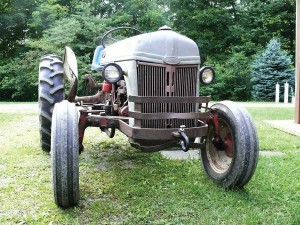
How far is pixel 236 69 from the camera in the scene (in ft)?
61.2

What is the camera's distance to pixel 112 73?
318 cm

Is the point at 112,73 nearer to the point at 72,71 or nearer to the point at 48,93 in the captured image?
the point at 72,71

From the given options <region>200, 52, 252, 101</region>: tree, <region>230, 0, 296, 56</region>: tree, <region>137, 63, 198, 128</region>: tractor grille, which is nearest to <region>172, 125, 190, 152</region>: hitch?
<region>137, 63, 198, 128</region>: tractor grille

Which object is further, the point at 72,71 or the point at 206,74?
the point at 72,71

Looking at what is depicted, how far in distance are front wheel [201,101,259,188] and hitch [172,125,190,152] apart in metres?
0.48

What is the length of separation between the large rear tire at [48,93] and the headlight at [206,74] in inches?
66.2

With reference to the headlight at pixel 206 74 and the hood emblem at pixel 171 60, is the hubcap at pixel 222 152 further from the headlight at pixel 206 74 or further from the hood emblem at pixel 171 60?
the hood emblem at pixel 171 60

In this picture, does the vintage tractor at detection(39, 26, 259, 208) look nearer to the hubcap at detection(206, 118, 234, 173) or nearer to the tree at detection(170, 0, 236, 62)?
the hubcap at detection(206, 118, 234, 173)

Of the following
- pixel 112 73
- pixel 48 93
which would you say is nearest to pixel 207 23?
pixel 48 93

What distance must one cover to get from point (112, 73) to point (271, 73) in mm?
14954

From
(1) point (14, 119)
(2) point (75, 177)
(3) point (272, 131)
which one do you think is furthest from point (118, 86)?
(1) point (14, 119)

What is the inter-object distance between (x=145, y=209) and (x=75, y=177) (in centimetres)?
56

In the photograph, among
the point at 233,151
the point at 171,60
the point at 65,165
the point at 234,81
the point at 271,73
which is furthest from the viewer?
the point at 234,81

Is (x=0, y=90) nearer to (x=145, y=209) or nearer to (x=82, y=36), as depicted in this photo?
(x=82, y=36)
